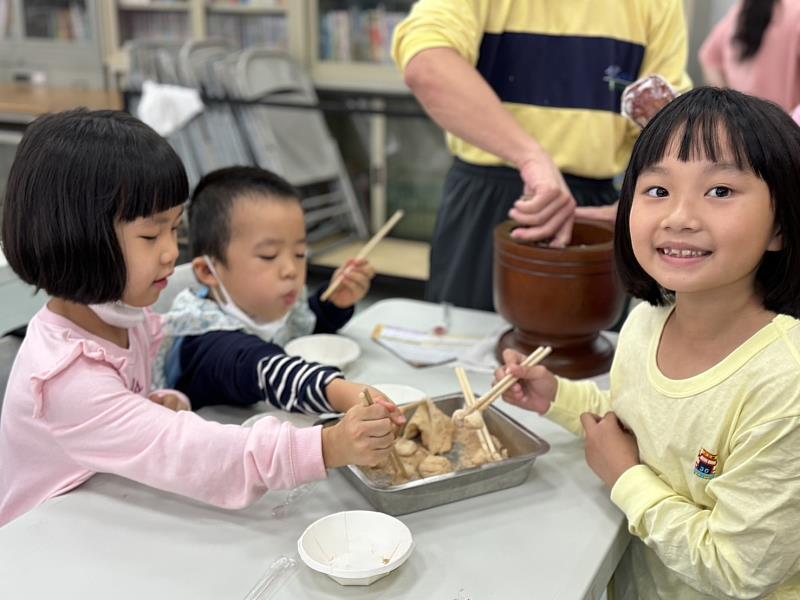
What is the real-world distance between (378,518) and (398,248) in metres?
3.20

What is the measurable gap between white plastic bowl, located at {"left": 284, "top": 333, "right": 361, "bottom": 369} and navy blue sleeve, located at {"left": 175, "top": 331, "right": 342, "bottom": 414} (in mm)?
181

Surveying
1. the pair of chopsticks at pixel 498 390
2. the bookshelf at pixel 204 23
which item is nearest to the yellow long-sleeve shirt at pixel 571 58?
the pair of chopsticks at pixel 498 390

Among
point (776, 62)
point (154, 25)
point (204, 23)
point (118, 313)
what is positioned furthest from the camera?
point (154, 25)

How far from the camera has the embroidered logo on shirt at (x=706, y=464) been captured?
947mm

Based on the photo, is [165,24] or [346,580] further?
[165,24]

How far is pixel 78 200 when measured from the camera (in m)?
1.02

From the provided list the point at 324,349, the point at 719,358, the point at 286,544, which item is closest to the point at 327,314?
the point at 324,349

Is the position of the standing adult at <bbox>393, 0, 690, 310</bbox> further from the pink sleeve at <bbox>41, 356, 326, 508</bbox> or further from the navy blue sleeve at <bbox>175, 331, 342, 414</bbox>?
the pink sleeve at <bbox>41, 356, 326, 508</bbox>

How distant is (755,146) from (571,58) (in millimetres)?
824

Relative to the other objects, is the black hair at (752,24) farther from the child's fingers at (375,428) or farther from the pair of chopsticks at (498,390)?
the child's fingers at (375,428)

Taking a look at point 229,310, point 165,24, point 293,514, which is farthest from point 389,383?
point 165,24

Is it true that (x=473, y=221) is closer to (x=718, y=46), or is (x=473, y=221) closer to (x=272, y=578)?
(x=272, y=578)

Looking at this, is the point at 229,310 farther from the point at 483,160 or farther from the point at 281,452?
the point at 483,160

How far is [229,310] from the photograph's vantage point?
4.64 feet
